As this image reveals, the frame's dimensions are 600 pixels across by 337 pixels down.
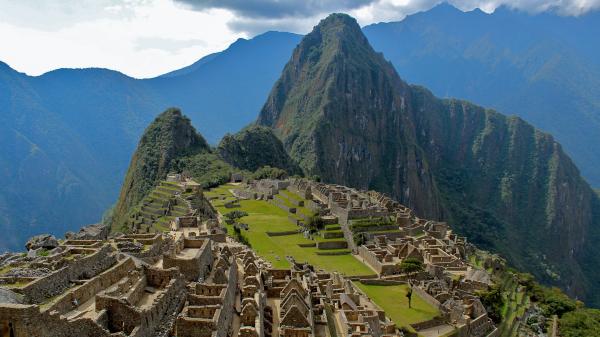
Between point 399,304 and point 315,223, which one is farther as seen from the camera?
point 315,223

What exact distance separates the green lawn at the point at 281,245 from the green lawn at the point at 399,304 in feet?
11.4

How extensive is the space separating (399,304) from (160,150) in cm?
8212

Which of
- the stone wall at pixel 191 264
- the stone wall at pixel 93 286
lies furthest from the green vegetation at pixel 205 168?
the stone wall at pixel 93 286

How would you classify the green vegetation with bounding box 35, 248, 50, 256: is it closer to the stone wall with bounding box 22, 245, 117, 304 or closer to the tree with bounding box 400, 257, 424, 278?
the stone wall with bounding box 22, 245, 117, 304

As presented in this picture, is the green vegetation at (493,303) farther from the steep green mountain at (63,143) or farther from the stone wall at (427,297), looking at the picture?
the steep green mountain at (63,143)

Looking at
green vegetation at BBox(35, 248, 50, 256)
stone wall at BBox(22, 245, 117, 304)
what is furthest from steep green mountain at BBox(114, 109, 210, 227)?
stone wall at BBox(22, 245, 117, 304)

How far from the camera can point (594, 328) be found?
47.1m

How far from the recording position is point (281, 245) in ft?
170

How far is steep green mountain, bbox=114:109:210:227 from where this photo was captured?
102125mm

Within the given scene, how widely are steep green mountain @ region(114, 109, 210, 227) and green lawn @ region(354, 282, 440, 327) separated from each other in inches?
2438

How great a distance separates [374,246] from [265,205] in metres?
25.0

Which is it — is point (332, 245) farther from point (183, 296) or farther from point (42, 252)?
point (183, 296)

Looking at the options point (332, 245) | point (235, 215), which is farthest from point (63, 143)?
point (332, 245)

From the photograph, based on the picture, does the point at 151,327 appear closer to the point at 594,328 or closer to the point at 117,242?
the point at 117,242
